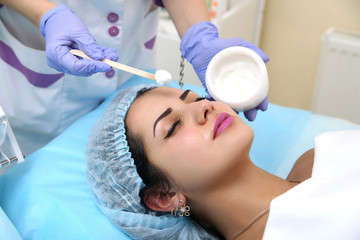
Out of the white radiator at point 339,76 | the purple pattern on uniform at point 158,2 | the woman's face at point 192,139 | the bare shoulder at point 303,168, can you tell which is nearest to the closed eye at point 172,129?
the woman's face at point 192,139

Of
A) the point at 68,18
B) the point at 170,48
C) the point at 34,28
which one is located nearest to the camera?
the point at 68,18

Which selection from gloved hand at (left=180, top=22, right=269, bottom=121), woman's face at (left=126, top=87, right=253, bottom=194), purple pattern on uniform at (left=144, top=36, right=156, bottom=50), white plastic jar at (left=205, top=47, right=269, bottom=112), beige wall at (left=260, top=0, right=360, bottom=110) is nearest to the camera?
Result: woman's face at (left=126, top=87, right=253, bottom=194)

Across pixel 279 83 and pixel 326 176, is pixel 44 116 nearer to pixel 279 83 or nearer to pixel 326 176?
pixel 326 176

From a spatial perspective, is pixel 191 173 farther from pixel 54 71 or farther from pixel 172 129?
pixel 54 71

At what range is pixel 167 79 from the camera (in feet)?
3.59

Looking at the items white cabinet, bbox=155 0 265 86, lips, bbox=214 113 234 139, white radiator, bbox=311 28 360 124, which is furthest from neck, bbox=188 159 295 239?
white radiator, bbox=311 28 360 124

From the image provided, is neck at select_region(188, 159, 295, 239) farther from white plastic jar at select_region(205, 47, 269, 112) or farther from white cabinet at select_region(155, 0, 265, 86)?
white cabinet at select_region(155, 0, 265, 86)

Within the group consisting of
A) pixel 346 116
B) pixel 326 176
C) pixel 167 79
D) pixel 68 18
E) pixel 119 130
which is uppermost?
pixel 68 18

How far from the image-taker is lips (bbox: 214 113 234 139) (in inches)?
42.1

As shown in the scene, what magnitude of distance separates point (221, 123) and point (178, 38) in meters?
1.07

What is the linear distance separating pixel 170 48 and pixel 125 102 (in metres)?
0.93

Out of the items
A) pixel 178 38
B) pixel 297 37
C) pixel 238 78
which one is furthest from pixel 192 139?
pixel 297 37

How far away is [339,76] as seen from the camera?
226 cm

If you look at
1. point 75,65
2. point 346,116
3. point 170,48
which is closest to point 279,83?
point 346,116
